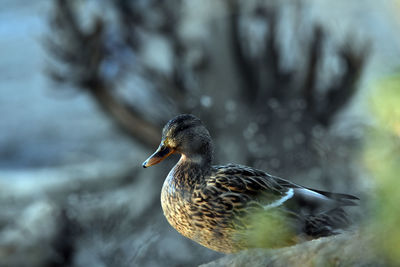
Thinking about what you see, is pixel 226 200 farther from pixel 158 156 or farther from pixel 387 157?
pixel 387 157

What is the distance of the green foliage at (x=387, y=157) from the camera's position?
4.15 ft

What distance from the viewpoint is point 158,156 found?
8.46 ft

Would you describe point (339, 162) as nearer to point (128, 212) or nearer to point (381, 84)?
point (128, 212)

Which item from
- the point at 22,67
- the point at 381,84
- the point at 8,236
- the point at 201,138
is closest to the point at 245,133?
the point at 8,236

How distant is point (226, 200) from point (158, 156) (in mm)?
382

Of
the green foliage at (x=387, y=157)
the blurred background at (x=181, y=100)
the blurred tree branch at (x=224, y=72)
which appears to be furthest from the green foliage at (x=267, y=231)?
the blurred tree branch at (x=224, y=72)

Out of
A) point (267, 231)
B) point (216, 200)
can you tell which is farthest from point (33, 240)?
point (267, 231)

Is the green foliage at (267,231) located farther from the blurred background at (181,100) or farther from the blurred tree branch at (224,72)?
the blurred tree branch at (224,72)

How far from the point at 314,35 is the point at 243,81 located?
101 centimetres

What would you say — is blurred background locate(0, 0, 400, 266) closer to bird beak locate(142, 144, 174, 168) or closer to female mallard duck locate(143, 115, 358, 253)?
female mallard duck locate(143, 115, 358, 253)

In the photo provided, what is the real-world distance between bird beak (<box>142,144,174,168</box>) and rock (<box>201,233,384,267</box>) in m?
0.51

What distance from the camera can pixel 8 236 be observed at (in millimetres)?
6469

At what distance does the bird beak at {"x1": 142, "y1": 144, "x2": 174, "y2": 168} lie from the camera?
2.51m

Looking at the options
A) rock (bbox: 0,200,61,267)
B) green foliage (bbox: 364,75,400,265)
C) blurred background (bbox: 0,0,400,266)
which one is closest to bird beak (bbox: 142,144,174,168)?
green foliage (bbox: 364,75,400,265)
